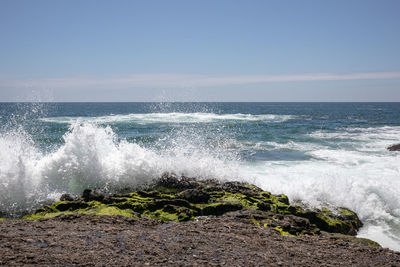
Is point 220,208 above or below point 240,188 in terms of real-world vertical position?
below

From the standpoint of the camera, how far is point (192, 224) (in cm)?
666

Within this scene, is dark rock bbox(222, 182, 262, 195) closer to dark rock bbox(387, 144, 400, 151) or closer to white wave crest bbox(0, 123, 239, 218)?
white wave crest bbox(0, 123, 239, 218)

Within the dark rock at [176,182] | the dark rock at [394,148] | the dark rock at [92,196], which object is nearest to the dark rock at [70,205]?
the dark rock at [92,196]

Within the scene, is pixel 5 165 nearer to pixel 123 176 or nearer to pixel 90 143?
pixel 90 143

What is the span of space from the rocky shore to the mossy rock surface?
0.02m

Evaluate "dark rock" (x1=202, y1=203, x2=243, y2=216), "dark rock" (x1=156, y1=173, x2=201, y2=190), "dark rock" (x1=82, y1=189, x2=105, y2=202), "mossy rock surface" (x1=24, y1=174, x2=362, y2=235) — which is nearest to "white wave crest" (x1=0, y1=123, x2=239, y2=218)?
"dark rock" (x1=156, y1=173, x2=201, y2=190)

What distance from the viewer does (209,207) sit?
7977 millimetres

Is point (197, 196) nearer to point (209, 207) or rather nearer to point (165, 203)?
point (209, 207)

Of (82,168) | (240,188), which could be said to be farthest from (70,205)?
(240,188)

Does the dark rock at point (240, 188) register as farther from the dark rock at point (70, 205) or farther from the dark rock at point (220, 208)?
the dark rock at point (70, 205)

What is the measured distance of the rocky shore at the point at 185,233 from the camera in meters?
4.88

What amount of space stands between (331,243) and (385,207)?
16.8 feet

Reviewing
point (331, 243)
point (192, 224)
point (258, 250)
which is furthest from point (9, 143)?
point (331, 243)

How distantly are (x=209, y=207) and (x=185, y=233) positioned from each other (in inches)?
81.1
